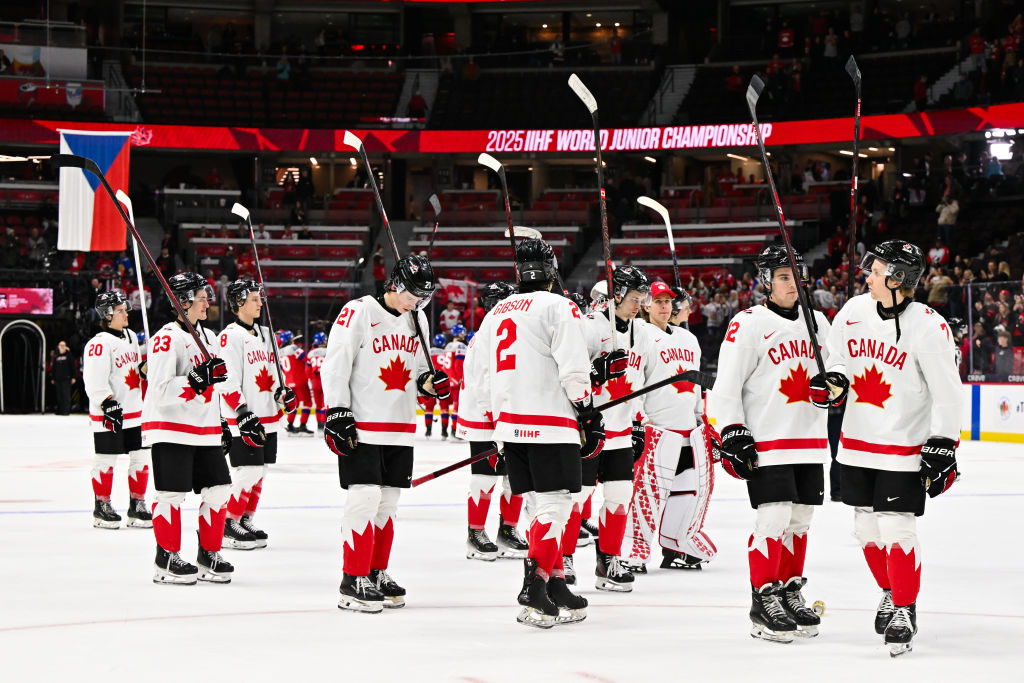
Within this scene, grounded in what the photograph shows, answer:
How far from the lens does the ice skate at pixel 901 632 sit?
4898mm

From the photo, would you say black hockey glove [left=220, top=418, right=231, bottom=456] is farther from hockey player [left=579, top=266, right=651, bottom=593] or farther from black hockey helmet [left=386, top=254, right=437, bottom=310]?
hockey player [left=579, top=266, right=651, bottom=593]

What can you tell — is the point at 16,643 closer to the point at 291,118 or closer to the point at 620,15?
the point at 291,118

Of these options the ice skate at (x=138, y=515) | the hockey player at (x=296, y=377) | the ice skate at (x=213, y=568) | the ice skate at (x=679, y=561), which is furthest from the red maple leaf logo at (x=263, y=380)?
the hockey player at (x=296, y=377)

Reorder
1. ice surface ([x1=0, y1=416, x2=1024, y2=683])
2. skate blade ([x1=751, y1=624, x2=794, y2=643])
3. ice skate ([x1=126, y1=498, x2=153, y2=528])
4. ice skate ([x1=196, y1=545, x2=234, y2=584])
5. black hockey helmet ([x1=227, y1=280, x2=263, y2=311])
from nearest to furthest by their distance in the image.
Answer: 1. ice surface ([x1=0, y1=416, x2=1024, y2=683])
2. skate blade ([x1=751, y1=624, x2=794, y2=643])
3. ice skate ([x1=196, y1=545, x2=234, y2=584])
4. black hockey helmet ([x1=227, y1=280, x2=263, y2=311])
5. ice skate ([x1=126, y1=498, x2=153, y2=528])

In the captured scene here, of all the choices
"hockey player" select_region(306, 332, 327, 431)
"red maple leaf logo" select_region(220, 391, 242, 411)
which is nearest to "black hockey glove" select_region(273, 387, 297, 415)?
"red maple leaf logo" select_region(220, 391, 242, 411)

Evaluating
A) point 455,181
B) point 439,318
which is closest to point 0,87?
point 455,181

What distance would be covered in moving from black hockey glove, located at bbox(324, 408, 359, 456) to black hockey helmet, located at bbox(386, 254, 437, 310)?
68 centimetres

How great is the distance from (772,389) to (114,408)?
17.9ft

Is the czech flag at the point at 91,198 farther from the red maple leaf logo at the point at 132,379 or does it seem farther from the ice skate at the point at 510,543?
the ice skate at the point at 510,543

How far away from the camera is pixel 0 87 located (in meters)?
29.6

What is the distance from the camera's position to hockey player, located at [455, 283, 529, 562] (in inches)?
309

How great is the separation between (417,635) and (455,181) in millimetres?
28706

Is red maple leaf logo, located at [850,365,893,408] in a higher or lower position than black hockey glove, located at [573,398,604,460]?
higher

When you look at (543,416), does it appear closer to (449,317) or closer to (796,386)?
(796,386)
